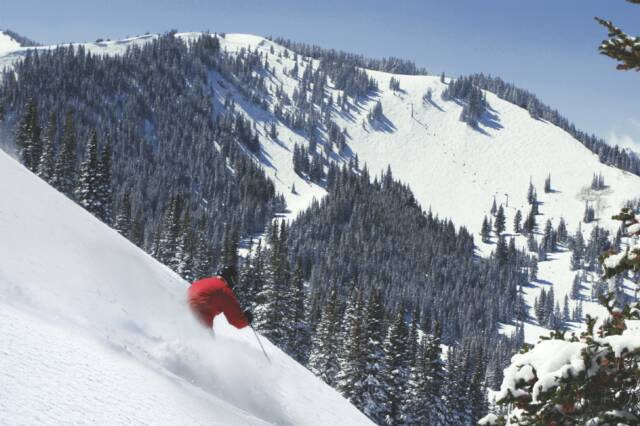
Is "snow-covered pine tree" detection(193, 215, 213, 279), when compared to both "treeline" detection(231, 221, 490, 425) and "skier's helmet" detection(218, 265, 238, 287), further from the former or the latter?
"skier's helmet" detection(218, 265, 238, 287)

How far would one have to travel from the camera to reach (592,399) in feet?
15.7

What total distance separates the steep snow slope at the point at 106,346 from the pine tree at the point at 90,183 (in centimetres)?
3724

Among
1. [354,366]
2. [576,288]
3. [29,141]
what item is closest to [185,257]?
[29,141]

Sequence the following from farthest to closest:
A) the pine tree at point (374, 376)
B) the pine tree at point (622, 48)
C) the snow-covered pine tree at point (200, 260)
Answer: the snow-covered pine tree at point (200, 260)
the pine tree at point (374, 376)
the pine tree at point (622, 48)

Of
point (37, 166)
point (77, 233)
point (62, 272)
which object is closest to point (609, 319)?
point (62, 272)

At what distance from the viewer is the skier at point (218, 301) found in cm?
1038

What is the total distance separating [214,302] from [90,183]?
4359 centimetres

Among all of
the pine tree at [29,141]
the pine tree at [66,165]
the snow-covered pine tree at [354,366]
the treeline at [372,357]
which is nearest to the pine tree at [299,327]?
the treeline at [372,357]

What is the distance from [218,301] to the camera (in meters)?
10.5

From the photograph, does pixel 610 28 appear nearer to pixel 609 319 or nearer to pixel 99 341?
pixel 609 319

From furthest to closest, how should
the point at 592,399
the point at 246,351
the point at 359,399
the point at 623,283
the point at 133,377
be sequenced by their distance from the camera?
the point at 623,283 → the point at 359,399 → the point at 246,351 → the point at 133,377 → the point at 592,399

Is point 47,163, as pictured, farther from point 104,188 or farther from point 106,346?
point 106,346

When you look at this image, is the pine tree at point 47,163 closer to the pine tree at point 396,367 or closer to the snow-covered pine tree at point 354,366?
the snow-covered pine tree at point 354,366

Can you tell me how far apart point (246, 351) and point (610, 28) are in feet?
31.2
